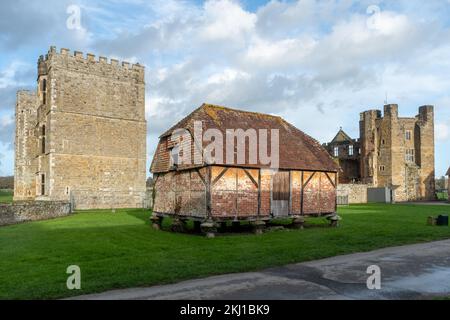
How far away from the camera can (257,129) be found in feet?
67.7

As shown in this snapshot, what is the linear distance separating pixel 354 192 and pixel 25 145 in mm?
40866

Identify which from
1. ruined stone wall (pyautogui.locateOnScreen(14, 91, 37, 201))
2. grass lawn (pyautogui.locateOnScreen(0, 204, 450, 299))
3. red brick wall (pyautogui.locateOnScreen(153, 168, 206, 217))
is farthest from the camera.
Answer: ruined stone wall (pyautogui.locateOnScreen(14, 91, 37, 201))

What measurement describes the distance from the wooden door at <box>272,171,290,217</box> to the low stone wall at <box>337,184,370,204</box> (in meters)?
32.8

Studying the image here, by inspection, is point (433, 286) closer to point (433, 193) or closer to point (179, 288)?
point (179, 288)

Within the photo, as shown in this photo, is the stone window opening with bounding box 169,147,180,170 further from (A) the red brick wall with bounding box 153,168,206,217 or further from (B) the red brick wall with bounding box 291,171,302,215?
(B) the red brick wall with bounding box 291,171,302,215

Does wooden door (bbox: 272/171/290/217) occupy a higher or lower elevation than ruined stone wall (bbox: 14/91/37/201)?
lower

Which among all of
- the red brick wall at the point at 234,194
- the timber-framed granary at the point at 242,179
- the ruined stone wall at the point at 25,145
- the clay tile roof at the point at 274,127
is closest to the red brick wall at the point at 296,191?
the timber-framed granary at the point at 242,179

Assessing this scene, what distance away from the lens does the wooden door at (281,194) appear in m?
19.4

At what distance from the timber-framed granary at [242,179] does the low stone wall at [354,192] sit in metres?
30.2

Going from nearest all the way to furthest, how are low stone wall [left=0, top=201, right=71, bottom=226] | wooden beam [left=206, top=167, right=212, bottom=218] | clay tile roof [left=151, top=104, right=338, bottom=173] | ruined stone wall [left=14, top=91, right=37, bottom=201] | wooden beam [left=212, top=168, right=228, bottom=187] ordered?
wooden beam [left=206, top=167, right=212, bottom=218]
wooden beam [left=212, top=168, right=228, bottom=187]
clay tile roof [left=151, top=104, right=338, bottom=173]
low stone wall [left=0, top=201, right=71, bottom=226]
ruined stone wall [left=14, top=91, right=37, bottom=201]

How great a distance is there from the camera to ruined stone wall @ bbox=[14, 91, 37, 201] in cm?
4472

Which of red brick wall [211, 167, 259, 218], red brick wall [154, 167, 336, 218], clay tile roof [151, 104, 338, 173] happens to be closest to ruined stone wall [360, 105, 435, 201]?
clay tile roof [151, 104, 338, 173]

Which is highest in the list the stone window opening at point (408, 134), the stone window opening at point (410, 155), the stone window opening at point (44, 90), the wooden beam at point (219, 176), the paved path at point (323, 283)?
the stone window opening at point (44, 90)

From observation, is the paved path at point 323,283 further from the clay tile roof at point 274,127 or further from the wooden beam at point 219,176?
the clay tile roof at point 274,127
